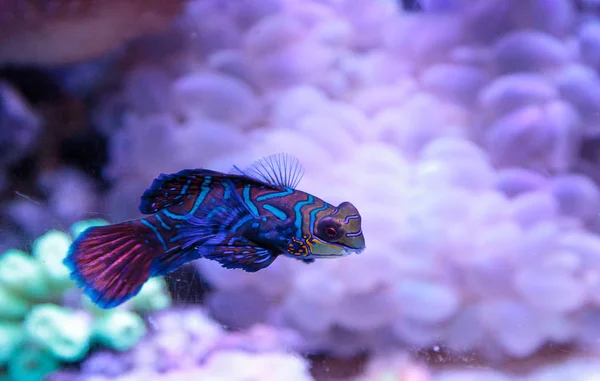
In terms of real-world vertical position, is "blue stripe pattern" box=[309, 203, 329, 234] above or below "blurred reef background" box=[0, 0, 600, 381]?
below

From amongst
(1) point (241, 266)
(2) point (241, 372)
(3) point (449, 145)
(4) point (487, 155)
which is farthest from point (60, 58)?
(4) point (487, 155)

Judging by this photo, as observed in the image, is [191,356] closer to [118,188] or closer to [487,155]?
[118,188]

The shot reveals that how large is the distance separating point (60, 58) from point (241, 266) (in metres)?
1.53

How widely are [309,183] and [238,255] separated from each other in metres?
0.90

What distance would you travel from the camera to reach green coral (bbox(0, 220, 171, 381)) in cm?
211

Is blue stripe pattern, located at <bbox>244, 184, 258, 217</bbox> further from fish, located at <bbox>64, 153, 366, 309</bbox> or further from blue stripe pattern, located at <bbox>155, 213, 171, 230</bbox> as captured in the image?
blue stripe pattern, located at <bbox>155, 213, 171, 230</bbox>

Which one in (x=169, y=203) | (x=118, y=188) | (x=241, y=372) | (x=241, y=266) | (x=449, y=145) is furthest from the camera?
(x=449, y=145)

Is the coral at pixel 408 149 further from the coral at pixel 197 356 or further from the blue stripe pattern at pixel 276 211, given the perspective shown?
the blue stripe pattern at pixel 276 211

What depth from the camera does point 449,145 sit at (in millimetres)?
2436

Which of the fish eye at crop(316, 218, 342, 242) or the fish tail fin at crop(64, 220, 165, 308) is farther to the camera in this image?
the fish tail fin at crop(64, 220, 165, 308)

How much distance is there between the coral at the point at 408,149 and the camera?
2275 mm

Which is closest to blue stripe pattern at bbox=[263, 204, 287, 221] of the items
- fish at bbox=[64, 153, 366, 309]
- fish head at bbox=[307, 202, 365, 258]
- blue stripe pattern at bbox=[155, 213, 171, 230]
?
fish at bbox=[64, 153, 366, 309]

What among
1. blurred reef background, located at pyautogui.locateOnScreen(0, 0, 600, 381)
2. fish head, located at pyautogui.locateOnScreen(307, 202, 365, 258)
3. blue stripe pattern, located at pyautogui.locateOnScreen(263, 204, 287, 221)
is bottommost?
fish head, located at pyautogui.locateOnScreen(307, 202, 365, 258)

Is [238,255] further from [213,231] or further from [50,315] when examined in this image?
[50,315]
